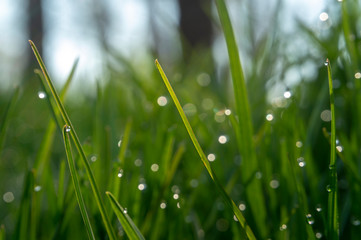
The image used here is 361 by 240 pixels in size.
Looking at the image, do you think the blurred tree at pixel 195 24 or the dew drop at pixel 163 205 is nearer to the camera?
the dew drop at pixel 163 205

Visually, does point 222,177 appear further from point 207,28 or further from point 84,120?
point 207,28

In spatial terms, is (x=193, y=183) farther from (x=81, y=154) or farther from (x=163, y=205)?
(x=81, y=154)

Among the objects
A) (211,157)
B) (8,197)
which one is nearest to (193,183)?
(211,157)

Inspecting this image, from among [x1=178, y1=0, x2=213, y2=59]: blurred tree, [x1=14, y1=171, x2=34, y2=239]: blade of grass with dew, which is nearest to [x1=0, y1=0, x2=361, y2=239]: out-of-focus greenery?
[x1=14, y1=171, x2=34, y2=239]: blade of grass with dew

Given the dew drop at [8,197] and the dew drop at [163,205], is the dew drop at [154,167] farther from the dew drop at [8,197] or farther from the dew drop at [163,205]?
the dew drop at [8,197]

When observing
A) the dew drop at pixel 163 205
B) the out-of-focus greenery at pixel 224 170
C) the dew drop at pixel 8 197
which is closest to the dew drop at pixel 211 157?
the out-of-focus greenery at pixel 224 170

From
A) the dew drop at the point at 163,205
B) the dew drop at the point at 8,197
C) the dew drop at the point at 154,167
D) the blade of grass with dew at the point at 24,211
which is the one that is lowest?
the dew drop at the point at 163,205

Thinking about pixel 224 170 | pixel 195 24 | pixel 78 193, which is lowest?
pixel 224 170

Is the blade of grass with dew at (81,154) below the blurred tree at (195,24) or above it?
below
